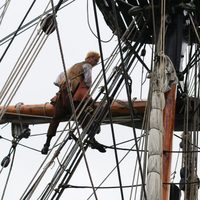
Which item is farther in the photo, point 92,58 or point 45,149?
point 92,58

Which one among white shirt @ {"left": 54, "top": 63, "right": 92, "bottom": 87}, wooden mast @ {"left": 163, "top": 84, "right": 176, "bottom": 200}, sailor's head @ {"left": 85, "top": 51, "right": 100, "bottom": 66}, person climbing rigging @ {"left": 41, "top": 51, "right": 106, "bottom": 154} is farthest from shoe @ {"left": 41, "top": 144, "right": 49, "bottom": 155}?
wooden mast @ {"left": 163, "top": 84, "right": 176, "bottom": 200}

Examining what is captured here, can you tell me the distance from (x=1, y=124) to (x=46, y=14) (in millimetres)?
2845

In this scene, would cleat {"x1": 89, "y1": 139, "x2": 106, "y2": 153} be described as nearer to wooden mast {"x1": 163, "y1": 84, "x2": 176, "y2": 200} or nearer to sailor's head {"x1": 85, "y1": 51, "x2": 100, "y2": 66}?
sailor's head {"x1": 85, "y1": 51, "x2": 100, "y2": 66}

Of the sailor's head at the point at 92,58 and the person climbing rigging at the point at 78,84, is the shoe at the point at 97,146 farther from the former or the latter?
the sailor's head at the point at 92,58

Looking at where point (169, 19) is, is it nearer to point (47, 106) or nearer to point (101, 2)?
point (101, 2)

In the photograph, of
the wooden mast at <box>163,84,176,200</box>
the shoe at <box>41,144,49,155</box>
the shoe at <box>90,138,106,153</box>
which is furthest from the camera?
the shoe at <box>41,144,49,155</box>

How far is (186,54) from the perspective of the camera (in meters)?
9.69

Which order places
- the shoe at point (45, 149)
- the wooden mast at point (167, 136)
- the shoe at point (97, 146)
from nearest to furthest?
the wooden mast at point (167, 136) → the shoe at point (97, 146) → the shoe at point (45, 149)

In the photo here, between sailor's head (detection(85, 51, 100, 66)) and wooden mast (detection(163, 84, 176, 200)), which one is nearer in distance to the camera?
wooden mast (detection(163, 84, 176, 200))

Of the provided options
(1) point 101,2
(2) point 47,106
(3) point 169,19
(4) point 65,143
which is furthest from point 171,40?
(2) point 47,106

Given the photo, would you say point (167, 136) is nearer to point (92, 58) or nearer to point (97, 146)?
point (97, 146)

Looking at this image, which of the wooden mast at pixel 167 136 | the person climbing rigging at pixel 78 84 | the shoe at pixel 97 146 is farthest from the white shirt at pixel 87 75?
the wooden mast at pixel 167 136

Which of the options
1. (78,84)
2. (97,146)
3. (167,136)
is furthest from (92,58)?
(167,136)

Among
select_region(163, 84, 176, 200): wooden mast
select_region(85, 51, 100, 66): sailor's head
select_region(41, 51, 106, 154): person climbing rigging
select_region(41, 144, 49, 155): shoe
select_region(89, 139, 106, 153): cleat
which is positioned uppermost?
select_region(85, 51, 100, 66): sailor's head
